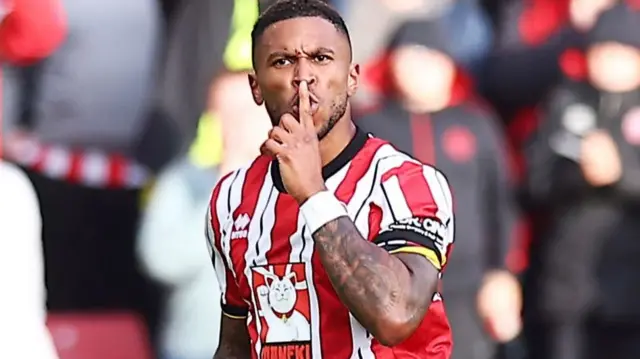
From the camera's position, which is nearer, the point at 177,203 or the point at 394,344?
the point at 394,344

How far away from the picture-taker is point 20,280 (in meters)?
4.10

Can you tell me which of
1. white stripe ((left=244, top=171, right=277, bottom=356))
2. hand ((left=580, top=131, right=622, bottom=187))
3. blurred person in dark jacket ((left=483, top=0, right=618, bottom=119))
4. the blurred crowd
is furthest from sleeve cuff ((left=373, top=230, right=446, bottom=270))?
blurred person in dark jacket ((left=483, top=0, right=618, bottom=119))

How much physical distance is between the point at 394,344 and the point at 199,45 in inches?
154

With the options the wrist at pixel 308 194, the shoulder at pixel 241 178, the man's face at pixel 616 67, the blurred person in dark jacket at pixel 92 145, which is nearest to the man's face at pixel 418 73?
the man's face at pixel 616 67

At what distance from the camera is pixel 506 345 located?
6945 millimetres

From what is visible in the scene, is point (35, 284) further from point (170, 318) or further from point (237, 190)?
point (170, 318)

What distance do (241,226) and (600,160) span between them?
11.5 ft

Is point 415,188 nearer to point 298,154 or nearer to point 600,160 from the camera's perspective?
point 298,154

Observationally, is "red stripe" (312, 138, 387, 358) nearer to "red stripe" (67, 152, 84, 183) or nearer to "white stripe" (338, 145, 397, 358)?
"white stripe" (338, 145, 397, 358)

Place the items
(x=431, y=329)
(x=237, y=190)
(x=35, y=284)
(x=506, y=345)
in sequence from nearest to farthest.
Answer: (x=431, y=329), (x=237, y=190), (x=35, y=284), (x=506, y=345)

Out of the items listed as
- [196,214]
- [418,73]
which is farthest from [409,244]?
[418,73]

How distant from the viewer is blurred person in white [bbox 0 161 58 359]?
4055mm

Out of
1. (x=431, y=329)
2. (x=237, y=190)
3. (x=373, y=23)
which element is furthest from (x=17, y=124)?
(x=431, y=329)

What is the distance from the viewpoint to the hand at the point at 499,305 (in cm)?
676
